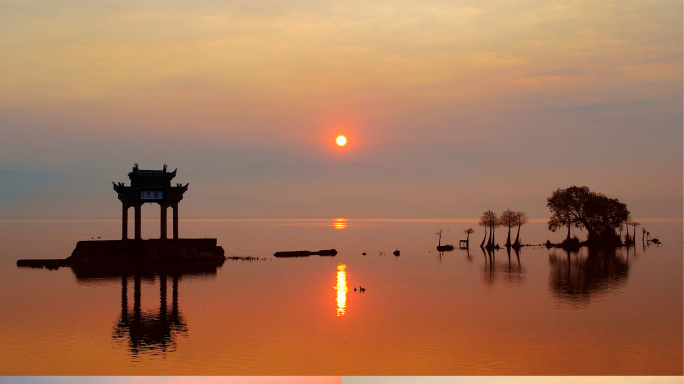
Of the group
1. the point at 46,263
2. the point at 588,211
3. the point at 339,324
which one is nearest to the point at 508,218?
the point at 588,211

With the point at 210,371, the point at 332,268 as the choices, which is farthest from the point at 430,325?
the point at 332,268

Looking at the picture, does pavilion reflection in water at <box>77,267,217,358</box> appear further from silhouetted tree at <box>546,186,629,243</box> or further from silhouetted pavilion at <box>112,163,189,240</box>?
silhouetted tree at <box>546,186,629,243</box>

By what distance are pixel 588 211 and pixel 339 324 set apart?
333 ft

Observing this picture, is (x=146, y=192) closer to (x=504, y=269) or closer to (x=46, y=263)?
(x=46, y=263)

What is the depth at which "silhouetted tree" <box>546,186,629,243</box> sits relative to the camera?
13875 cm

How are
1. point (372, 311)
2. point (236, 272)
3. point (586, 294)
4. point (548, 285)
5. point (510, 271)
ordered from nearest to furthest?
point (372, 311)
point (586, 294)
point (548, 285)
point (236, 272)
point (510, 271)

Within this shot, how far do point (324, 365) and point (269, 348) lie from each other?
4.60m

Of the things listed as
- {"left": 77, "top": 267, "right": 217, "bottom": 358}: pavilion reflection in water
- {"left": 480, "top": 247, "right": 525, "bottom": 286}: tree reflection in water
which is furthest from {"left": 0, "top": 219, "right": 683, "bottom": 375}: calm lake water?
{"left": 480, "top": 247, "right": 525, "bottom": 286}: tree reflection in water

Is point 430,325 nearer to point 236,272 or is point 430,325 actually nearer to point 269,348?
point 269,348

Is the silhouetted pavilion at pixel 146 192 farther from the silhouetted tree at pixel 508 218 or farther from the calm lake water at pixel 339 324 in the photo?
the silhouetted tree at pixel 508 218

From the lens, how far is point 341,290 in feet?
226

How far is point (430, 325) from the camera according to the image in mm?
49969

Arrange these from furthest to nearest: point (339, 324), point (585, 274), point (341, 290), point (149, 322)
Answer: point (585, 274), point (341, 290), point (149, 322), point (339, 324)

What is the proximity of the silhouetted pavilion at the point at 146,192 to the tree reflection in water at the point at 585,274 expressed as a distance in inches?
1889
